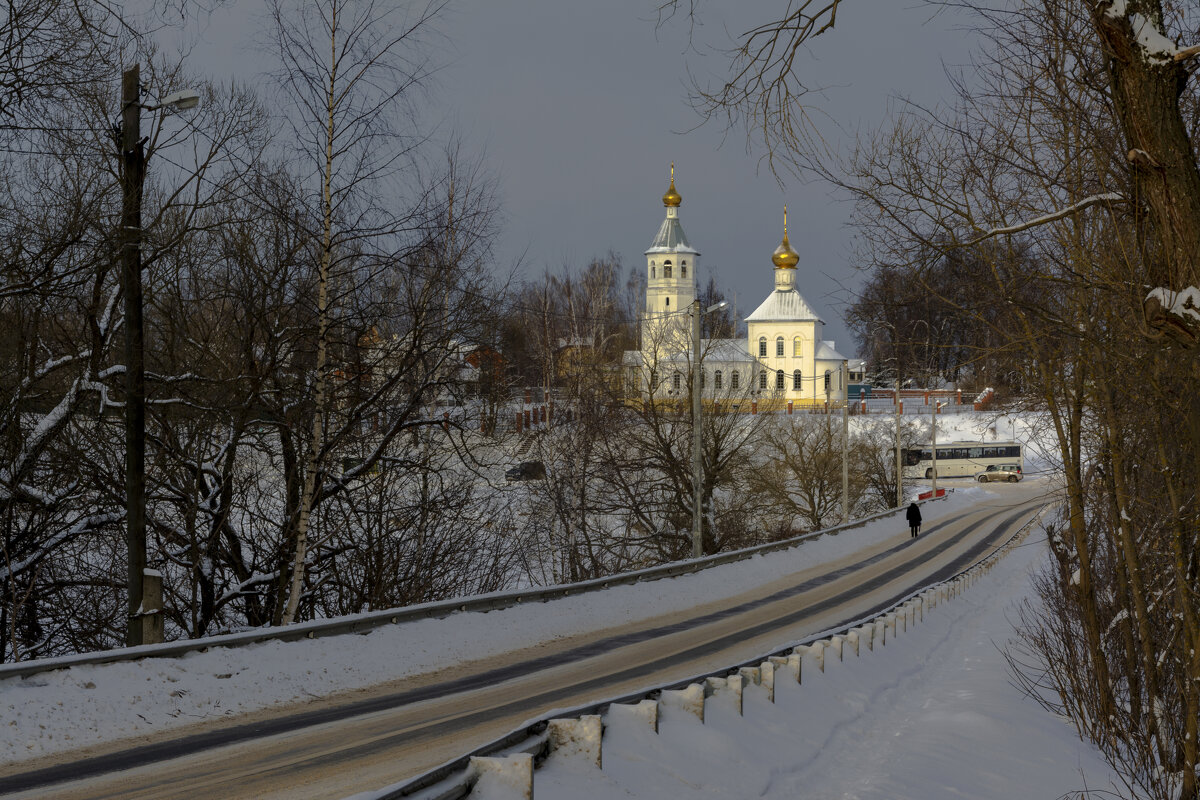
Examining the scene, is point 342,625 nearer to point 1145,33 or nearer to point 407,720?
point 407,720

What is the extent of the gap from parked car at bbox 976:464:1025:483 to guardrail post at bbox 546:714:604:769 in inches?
2979

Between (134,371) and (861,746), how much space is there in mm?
9877

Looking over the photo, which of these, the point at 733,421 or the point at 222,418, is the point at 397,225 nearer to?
the point at 222,418

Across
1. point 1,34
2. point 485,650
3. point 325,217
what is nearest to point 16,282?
point 1,34

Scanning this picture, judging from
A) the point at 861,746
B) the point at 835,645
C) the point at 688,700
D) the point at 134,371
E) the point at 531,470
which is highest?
the point at 134,371

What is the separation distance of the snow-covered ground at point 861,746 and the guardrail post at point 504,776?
74cm

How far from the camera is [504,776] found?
7.14 metres

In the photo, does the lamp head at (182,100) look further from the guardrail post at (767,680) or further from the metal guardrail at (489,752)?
the guardrail post at (767,680)

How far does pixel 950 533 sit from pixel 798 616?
26727 millimetres

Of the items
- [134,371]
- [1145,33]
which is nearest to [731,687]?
[134,371]

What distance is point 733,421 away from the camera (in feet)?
146

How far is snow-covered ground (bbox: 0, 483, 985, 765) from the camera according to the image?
9.17 m

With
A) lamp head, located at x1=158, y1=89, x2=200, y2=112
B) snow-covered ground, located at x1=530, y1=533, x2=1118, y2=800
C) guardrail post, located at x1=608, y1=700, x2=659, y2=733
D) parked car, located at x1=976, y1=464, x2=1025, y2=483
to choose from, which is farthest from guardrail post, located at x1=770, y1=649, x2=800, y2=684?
parked car, located at x1=976, y1=464, x2=1025, y2=483

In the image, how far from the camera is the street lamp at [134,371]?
11.7 meters
